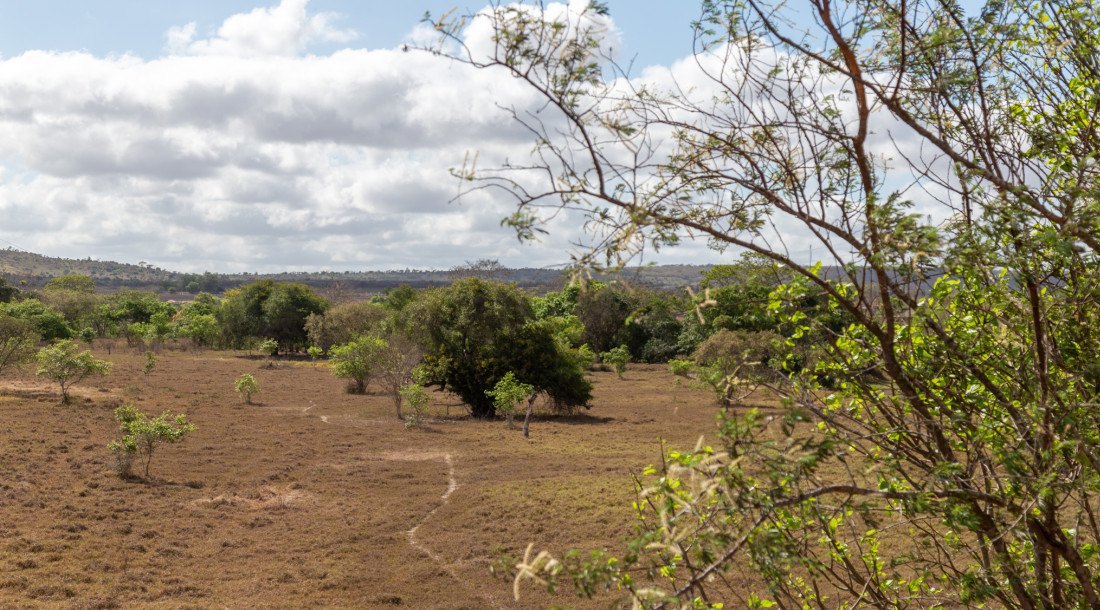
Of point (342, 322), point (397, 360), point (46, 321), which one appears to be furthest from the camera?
point (342, 322)

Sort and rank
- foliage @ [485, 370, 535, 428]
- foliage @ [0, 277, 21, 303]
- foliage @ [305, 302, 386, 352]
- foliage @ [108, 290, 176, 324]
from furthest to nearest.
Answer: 1. foliage @ [108, 290, 176, 324]
2. foliage @ [0, 277, 21, 303]
3. foliage @ [305, 302, 386, 352]
4. foliage @ [485, 370, 535, 428]

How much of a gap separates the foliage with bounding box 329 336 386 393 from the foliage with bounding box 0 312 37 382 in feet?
35.9

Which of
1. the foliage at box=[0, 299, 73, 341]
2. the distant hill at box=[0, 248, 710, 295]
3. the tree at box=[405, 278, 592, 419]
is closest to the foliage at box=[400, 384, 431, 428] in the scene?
the tree at box=[405, 278, 592, 419]

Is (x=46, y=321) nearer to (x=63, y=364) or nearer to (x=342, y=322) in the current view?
(x=342, y=322)

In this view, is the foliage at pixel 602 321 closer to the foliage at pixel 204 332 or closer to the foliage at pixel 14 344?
the foliage at pixel 204 332

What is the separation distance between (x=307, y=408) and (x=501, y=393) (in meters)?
8.75

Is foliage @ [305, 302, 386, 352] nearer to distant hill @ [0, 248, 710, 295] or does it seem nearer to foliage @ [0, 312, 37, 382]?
foliage @ [0, 312, 37, 382]

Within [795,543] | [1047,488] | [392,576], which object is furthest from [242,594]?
[1047,488]

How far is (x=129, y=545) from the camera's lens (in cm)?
1112

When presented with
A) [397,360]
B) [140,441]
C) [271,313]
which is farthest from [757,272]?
[271,313]

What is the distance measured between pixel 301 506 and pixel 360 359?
1692 cm

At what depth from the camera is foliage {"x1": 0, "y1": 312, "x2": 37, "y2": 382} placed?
85.7 feet

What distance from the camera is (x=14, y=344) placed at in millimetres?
26297

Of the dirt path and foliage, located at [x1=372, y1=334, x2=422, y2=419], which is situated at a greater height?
foliage, located at [x1=372, y1=334, x2=422, y2=419]
